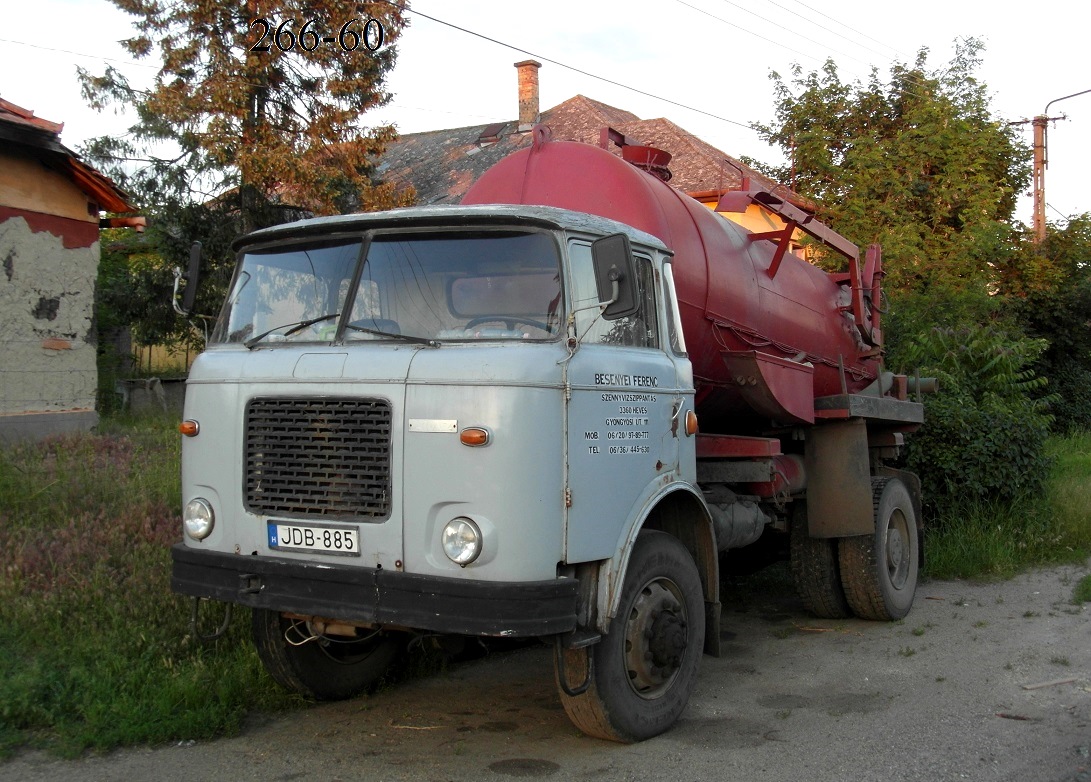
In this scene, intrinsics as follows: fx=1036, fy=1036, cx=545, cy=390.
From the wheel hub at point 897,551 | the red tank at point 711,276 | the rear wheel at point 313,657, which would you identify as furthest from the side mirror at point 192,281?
the wheel hub at point 897,551

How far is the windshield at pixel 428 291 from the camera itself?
15.0 ft

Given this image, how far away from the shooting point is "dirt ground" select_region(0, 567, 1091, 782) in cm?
452

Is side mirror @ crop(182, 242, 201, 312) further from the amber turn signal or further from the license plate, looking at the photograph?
the amber turn signal

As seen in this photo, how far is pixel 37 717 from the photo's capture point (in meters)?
4.86

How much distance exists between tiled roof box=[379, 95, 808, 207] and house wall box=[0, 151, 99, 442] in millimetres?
14812

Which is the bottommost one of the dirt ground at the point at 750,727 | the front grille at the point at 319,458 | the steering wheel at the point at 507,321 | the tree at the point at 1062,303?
the dirt ground at the point at 750,727

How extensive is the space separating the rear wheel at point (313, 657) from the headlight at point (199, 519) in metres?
0.69

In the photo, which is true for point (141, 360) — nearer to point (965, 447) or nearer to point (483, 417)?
point (965, 447)

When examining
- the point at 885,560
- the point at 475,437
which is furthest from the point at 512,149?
the point at 475,437

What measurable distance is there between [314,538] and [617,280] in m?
1.69

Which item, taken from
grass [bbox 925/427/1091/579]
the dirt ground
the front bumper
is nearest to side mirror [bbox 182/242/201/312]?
the front bumper

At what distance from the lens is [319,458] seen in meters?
4.43

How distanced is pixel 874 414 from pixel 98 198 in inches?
346

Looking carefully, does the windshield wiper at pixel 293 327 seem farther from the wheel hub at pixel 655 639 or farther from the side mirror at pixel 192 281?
the wheel hub at pixel 655 639
